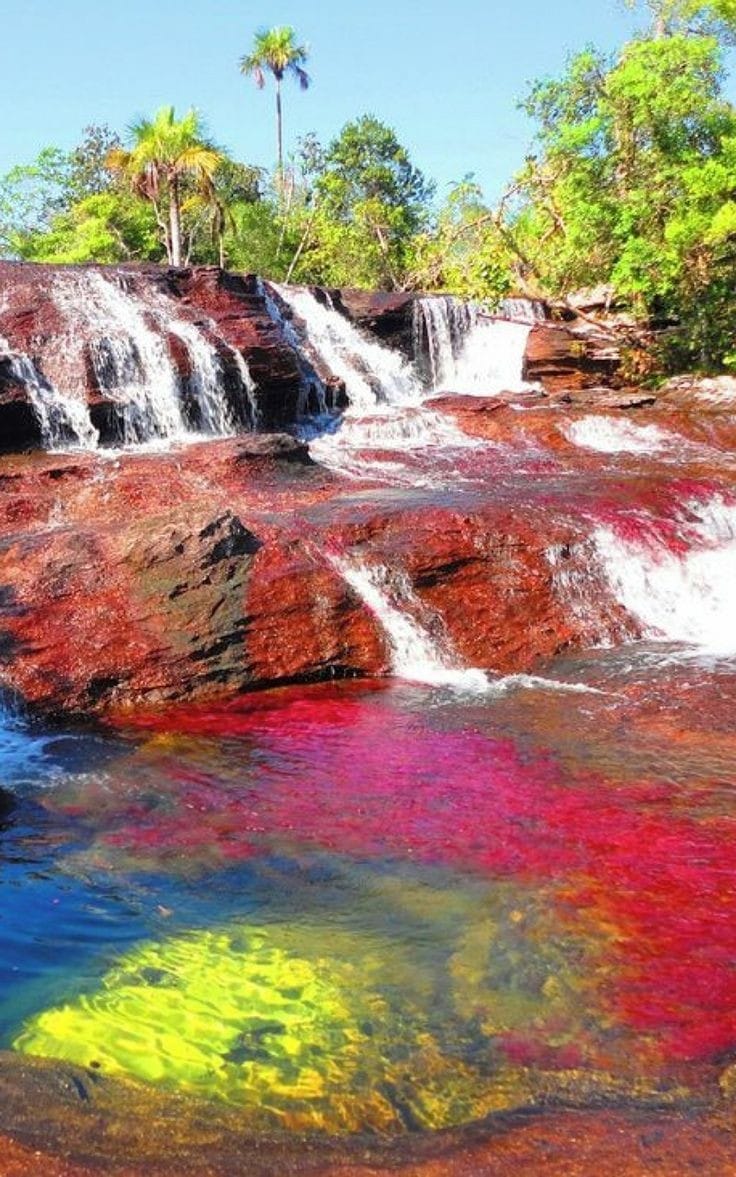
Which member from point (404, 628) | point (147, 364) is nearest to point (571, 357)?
point (147, 364)

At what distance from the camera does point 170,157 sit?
30.0 meters

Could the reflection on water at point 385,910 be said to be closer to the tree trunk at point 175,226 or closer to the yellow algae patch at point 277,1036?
the yellow algae patch at point 277,1036

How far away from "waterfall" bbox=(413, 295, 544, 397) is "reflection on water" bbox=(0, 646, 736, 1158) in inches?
666

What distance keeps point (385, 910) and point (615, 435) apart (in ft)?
47.4

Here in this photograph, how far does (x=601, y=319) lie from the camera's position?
78.0 ft

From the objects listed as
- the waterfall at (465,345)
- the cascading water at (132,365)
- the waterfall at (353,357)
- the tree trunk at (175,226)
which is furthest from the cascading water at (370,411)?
the tree trunk at (175,226)

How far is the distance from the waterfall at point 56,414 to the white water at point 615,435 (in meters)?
8.62

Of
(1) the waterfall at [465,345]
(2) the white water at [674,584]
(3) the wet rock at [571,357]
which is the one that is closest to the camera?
(2) the white water at [674,584]

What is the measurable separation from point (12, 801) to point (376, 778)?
242cm

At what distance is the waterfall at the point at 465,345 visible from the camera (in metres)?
23.5

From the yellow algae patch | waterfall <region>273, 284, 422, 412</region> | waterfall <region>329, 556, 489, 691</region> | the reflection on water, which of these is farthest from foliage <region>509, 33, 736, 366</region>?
the yellow algae patch

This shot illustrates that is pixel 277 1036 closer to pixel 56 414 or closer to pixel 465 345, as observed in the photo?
pixel 56 414

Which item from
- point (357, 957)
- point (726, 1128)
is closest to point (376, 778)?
point (357, 957)

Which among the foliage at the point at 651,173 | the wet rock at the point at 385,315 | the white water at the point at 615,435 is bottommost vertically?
the white water at the point at 615,435
